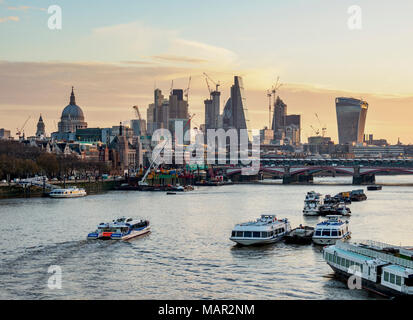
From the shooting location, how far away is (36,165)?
295 ft

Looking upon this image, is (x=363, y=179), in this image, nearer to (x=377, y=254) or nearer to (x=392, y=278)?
(x=377, y=254)

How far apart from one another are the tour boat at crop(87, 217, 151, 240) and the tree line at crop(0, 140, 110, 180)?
4815 centimetres

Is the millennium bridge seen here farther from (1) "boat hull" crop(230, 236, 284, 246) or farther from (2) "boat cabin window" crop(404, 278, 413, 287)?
(2) "boat cabin window" crop(404, 278, 413, 287)

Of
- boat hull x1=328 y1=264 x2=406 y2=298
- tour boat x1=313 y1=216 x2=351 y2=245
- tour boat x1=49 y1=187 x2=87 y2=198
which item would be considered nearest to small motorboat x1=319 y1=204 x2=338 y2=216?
tour boat x1=313 y1=216 x2=351 y2=245

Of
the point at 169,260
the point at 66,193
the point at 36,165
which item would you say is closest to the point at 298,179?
the point at 36,165

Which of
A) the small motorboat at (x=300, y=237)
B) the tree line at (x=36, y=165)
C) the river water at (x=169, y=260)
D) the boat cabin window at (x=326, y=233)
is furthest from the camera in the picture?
the tree line at (x=36, y=165)

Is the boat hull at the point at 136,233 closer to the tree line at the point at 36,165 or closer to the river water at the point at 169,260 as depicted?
the river water at the point at 169,260

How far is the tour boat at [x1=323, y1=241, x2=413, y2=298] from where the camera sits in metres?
20.3

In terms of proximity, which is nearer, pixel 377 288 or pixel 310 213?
pixel 377 288

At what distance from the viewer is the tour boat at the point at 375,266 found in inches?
800

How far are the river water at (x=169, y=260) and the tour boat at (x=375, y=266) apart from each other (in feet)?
1.77

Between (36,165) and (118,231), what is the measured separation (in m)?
57.5

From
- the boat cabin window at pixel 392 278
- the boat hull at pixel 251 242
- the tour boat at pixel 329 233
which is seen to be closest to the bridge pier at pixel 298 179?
the tour boat at pixel 329 233

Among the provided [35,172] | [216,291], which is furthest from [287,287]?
[35,172]
